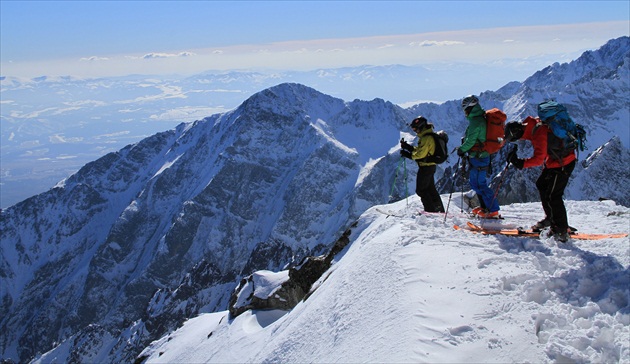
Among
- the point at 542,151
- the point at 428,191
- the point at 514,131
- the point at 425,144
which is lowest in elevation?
the point at 428,191

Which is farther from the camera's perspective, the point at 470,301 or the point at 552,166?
the point at 552,166

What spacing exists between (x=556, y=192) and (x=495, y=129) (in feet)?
7.98

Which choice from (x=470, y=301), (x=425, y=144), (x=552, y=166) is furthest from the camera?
(x=425, y=144)

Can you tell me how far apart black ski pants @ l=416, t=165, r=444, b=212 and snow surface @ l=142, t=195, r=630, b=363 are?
1.58m

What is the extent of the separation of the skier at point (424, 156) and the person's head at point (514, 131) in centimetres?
270

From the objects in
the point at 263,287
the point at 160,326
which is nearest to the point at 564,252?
the point at 263,287

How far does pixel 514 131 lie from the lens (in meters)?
12.2

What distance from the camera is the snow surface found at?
7836 millimetres

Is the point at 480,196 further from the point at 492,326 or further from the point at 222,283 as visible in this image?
the point at 222,283

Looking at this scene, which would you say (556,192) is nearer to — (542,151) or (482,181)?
(542,151)

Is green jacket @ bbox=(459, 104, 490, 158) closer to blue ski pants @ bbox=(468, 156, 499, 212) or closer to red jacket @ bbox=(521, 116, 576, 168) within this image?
blue ski pants @ bbox=(468, 156, 499, 212)

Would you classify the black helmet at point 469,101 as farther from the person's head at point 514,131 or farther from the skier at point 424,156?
the skier at point 424,156

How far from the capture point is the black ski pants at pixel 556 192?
1142 cm

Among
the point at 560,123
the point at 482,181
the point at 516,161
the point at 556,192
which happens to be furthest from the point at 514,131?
the point at 482,181
